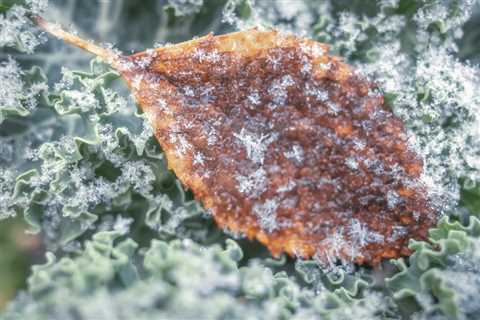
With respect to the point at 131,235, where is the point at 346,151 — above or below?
above

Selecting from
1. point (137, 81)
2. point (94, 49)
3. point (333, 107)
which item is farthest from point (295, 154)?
point (94, 49)

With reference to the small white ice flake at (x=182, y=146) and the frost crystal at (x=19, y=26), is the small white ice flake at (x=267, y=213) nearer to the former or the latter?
the small white ice flake at (x=182, y=146)

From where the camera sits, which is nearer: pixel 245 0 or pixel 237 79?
pixel 237 79

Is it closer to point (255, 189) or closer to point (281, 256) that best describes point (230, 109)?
point (255, 189)

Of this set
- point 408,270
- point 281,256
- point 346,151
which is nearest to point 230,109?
point 346,151

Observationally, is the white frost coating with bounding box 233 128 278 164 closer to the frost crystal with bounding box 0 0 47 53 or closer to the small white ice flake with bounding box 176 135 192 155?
the small white ice flake with bounding box 176 135 192 155

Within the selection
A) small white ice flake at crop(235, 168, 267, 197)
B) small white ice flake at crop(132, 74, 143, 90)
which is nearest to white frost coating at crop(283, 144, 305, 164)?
small white ice flake at crop(235, 168, 267, 197)

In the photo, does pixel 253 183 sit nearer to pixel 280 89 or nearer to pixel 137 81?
pixel 280 89
